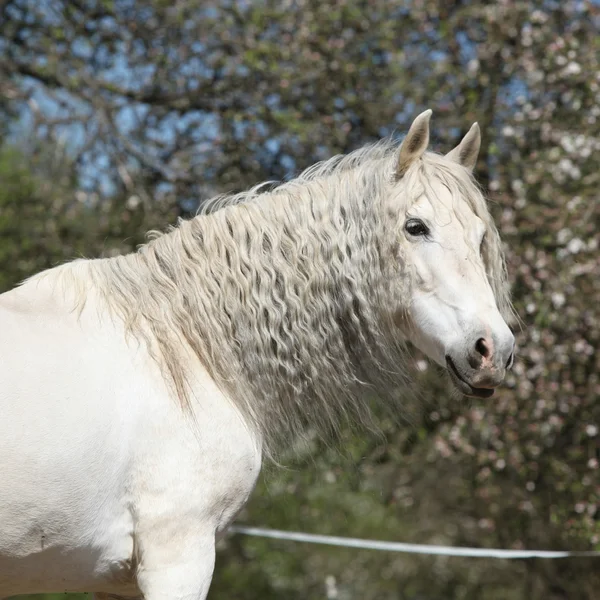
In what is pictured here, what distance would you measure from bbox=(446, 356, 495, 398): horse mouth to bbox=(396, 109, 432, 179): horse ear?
62 cm

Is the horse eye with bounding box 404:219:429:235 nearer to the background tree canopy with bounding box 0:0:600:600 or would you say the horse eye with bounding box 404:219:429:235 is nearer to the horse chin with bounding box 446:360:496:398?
the horse chin with bounding box 446:360:496:398

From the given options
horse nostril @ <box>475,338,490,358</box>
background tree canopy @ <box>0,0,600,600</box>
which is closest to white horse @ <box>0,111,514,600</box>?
horse nostril @ <box>475,338,490,358</box>

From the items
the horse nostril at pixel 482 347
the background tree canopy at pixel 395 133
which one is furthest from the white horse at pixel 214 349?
the background tree canopy at pixel 395 133

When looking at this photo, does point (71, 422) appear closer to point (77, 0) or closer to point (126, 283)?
point (126, 283)

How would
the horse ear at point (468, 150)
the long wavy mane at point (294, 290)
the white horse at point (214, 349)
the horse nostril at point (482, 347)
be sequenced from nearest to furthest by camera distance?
the white horse at point (214, 349), the horse nostril at point (482, 347), the long wavy mane at point (294, 290), the horse ear at point (468, 150)

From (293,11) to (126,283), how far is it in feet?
12.8

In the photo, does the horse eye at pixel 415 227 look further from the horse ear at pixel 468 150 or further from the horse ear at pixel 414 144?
the horse ear at pixel 468 150

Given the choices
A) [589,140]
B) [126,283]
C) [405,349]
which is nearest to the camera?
[126,283]

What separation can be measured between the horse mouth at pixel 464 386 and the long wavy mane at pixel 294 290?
261 mm

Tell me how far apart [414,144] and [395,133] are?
2.30 meters

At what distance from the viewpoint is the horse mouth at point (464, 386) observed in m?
2.36

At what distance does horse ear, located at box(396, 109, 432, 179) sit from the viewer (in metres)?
2.49

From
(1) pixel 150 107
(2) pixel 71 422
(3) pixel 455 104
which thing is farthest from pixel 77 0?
(2) pixel 71 422

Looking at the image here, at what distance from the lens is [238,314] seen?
2.47m
